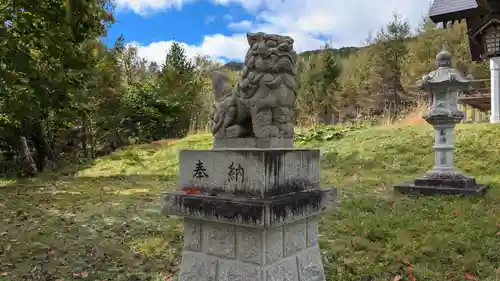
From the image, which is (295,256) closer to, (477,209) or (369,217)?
(369,217)

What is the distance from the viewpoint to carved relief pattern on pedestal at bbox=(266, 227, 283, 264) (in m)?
2.94

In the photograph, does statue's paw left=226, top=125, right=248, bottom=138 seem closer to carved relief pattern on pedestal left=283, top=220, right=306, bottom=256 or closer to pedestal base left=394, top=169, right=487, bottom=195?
carved relief pattern on pedestal left=283, top=220, right=306, bottom=256

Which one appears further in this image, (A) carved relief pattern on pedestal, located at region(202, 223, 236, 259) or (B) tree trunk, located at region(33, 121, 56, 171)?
(B) tree trunk, located at region(33, 121, 56, 171)

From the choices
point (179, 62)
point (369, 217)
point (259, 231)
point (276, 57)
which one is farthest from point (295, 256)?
point (179, 62)

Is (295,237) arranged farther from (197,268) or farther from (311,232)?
(197,268)

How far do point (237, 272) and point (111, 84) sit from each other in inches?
657

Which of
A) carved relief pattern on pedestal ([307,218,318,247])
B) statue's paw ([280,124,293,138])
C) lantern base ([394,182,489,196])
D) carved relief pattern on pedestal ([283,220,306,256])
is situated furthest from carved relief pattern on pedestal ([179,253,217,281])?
lantern base ([394,182,489,196])

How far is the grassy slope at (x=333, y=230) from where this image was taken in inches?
182

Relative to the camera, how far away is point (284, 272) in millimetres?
3074

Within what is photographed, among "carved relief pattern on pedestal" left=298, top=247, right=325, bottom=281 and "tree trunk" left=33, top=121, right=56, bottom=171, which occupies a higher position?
"tree trunk" left=33, top=121, right=56, bottom=171

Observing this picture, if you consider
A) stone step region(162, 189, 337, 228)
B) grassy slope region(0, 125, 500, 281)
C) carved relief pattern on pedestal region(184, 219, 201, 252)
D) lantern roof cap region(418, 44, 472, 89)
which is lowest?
grassy slope region(0, 125, 500, 281)

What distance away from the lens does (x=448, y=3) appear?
1113 centimetres

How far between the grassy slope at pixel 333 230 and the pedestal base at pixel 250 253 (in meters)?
1.27

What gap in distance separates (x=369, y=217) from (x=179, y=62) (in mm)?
19174
